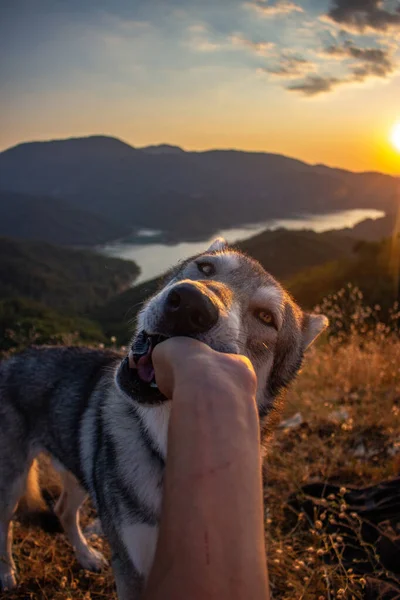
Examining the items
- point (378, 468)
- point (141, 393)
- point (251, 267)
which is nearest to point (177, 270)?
point (251, 267)

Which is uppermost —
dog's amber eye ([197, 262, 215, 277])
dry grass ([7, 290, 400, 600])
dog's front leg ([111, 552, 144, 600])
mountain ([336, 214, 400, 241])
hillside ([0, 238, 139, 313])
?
mountain ([336, 214, 400, 241])

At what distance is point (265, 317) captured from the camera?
10.1 ft

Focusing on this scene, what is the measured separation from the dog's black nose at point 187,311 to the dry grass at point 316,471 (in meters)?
1.72

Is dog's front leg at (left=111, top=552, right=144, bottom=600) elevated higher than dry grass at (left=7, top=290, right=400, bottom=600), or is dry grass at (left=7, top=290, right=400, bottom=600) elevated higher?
dog's front leg at (left=111, top=552, right=144, bottom=600)

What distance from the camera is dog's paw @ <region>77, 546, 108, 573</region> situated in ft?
12.9

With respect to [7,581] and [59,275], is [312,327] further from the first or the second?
[59,275]

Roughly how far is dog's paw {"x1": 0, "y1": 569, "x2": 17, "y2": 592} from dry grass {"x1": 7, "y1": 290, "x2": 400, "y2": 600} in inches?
3.1

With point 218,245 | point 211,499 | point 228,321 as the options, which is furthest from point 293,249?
point 211,499

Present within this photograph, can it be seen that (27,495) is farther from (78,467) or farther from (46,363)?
(46,363)

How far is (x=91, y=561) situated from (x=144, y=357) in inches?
103

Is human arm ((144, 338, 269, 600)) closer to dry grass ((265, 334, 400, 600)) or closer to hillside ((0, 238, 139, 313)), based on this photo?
dry grass ((265, 334, 400, 600))

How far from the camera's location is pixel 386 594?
2898mm

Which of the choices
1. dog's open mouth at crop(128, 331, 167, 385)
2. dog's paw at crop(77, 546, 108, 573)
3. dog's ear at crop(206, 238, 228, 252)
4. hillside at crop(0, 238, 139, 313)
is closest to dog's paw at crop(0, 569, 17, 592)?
dog's paw at crop(77, 546, 108, 573)

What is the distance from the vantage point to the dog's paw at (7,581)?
367cm
